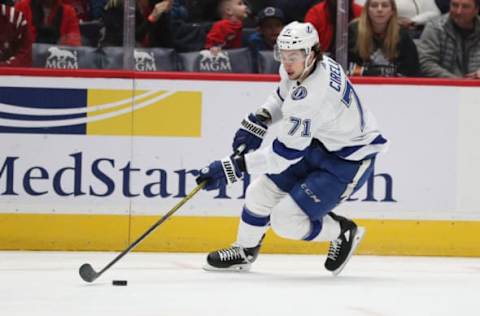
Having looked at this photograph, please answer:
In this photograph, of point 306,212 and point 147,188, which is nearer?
point 306,212

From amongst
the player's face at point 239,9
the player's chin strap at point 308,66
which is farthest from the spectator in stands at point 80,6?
the player's chin strap at point 308,66

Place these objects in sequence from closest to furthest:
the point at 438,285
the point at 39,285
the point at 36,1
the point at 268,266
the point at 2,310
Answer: the point at 2,310 < the point at 39,285 < the point at 438,285 < the point at 268,266 < the point at 36,1

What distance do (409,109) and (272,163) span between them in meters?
1.66

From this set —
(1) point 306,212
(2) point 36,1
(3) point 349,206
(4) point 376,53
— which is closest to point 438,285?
(1) point 306,212

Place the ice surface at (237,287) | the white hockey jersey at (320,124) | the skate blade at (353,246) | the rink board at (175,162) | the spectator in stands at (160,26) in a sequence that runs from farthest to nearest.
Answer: the spectator in stands at (160,26), the rink board at (175,162), the skate blade at (353,246), the white hockey jersey at (320,124), the ice surface at (237,287)

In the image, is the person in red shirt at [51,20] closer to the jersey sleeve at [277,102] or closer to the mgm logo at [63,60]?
the mgm logo at [63,60]

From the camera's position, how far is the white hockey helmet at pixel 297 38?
16.6 feet

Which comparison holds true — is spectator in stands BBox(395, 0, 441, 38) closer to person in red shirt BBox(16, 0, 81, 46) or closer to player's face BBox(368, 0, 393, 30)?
player's face BBox(368, 0, 393, 30)

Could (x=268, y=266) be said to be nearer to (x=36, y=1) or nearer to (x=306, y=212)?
(x=306, y=212)

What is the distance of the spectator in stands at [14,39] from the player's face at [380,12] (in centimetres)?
191

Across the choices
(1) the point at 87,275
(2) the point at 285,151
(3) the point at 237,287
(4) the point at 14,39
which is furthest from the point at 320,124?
(4) the point at 14,39

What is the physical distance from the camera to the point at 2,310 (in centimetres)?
405

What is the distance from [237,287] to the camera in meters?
4.87

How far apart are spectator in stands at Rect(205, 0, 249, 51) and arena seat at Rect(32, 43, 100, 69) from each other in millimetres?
647
